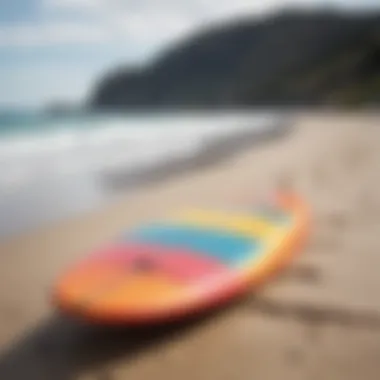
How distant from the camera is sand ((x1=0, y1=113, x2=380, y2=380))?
4.47ft

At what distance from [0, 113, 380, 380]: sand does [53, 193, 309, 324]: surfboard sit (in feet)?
0.28

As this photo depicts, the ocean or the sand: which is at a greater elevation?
the ocean

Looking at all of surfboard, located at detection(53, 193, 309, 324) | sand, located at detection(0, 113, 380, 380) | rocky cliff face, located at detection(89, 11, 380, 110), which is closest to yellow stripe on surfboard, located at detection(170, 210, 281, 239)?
surfboard, located at detection(53, 193, 309, 324)

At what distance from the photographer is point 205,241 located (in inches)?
70.8

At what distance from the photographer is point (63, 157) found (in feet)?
12.2

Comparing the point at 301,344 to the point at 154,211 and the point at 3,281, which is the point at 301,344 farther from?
the point at 154,211

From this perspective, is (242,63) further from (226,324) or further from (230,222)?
(226,324)

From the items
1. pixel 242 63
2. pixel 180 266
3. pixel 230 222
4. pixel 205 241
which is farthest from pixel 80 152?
pixel 180 266

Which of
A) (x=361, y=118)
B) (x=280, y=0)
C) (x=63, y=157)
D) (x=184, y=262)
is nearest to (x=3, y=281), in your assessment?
(x=184, y=262)

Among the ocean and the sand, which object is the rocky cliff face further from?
the sand

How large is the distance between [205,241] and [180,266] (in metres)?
0.21

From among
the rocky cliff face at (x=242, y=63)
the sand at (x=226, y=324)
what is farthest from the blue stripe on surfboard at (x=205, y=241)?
the rocky cliff face at (x=242, y=63)

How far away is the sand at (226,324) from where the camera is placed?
1363 mm

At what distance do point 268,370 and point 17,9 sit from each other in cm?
116
